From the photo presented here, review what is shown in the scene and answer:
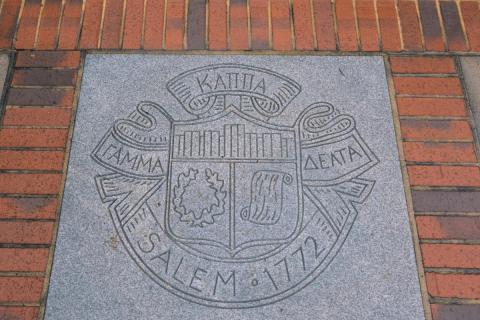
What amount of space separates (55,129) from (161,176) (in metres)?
0.58

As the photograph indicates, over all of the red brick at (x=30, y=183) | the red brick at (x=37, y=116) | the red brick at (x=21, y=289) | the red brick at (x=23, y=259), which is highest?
the red brick at (x=37, y=116)

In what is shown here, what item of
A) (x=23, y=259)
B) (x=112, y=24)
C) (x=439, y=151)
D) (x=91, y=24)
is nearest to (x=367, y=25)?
(x=439, y=151)

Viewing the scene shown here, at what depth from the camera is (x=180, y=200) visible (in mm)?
2453

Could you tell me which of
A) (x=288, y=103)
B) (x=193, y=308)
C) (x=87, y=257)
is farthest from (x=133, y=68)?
(x=193, y=308)

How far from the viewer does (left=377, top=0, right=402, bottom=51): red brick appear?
285 cm

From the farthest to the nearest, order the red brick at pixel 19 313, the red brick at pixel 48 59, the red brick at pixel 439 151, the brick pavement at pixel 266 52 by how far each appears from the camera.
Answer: the red brick at pixel 48 59, the red brick at pixel 439 151, the brick pavement at pixel 266 52, the red brick at pixel 19 313

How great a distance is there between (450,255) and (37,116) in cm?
203

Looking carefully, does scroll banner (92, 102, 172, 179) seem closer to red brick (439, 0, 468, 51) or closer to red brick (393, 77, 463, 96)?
red brick (393, 77, 463, 96)

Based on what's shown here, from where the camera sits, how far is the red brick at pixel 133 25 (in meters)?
2.83

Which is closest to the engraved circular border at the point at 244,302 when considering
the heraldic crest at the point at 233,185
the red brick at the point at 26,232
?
the heraldic crest at the point at 233,185

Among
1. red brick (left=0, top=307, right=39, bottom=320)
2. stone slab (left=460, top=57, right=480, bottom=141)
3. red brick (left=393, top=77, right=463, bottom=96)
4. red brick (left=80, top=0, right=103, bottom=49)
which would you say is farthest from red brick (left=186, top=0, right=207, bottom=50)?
red brick (left=0, top=307, right=39, bottom=320)

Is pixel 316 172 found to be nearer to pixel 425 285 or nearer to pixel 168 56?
pixel 425 285

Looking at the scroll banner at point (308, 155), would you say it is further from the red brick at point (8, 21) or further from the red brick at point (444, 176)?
the red brick at point (8, 21)

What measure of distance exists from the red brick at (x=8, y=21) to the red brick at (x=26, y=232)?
99cm
